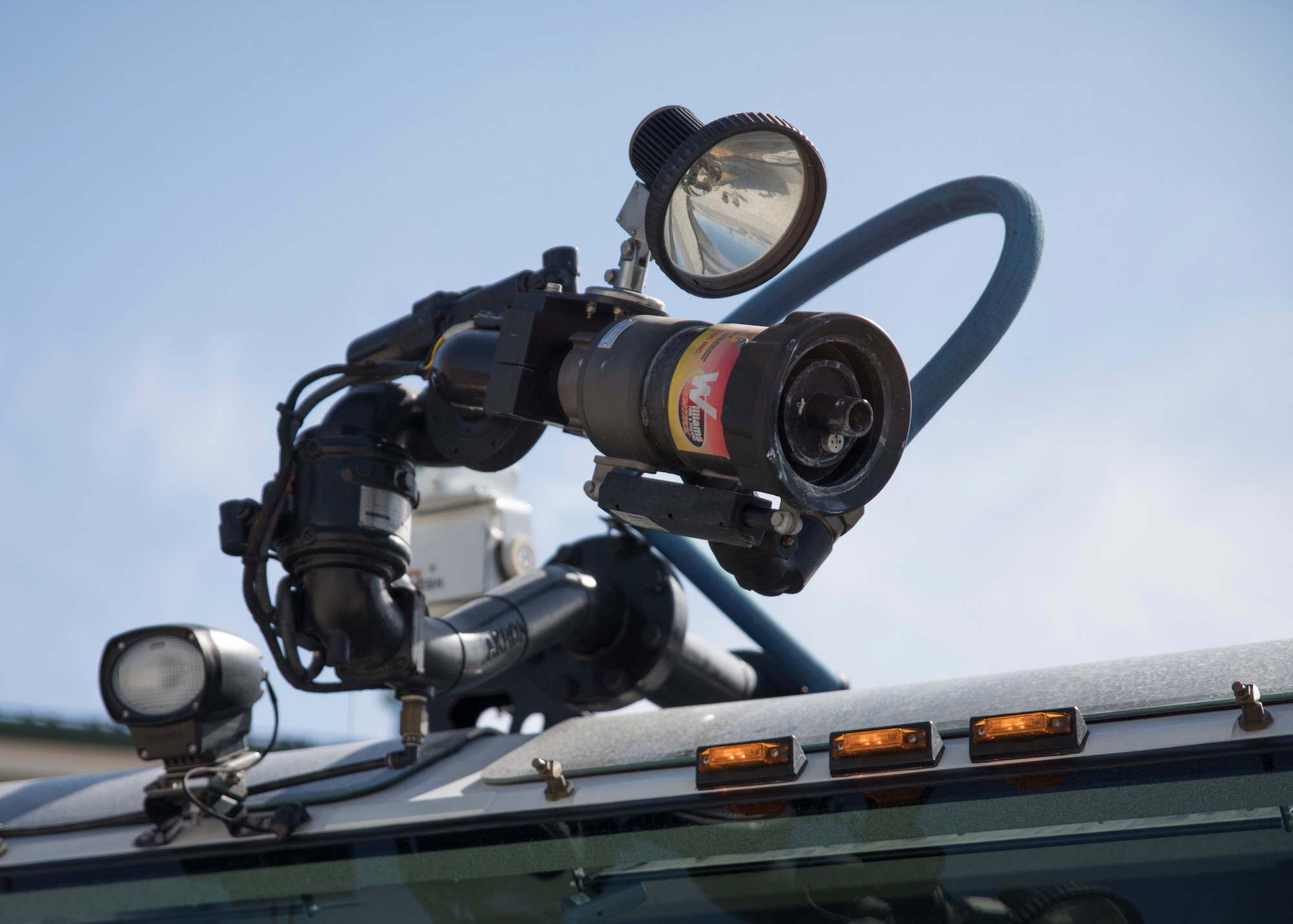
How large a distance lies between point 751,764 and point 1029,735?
1.43ft

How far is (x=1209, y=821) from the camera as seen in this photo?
171 cm

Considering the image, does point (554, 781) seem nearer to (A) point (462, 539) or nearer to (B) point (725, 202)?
(B) point (725, 202)

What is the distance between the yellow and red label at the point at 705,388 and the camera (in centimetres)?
149

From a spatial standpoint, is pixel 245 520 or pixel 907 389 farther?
pixel 245 520

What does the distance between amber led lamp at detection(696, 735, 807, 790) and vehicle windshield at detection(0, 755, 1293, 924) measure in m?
0.03

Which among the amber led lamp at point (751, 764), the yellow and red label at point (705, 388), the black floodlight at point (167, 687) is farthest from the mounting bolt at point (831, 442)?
the black floodlight at point (167, 687)

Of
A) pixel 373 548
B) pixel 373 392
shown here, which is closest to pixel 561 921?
pixel 373 548

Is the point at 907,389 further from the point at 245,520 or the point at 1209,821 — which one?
the point at 245,520

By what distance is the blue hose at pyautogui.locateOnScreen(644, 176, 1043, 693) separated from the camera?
2268mm

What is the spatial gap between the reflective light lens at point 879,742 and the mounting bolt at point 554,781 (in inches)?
18.7

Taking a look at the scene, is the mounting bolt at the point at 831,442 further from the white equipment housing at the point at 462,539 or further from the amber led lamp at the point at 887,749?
the white equipment housing at the point at 462,539

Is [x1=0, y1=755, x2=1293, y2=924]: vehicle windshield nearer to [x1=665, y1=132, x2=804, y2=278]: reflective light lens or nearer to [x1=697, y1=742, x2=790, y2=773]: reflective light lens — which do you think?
[x1=697, y1=742, x2=790, y2=773]: reflective light lens

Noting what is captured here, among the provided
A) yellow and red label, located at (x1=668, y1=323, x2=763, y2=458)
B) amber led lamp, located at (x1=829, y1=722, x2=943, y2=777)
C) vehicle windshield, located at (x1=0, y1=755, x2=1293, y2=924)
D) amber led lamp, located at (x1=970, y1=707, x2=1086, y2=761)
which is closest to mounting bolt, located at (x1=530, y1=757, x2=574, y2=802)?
vehicle windshield, located at (x1=0, y1=755, x2=1293, y2=924)

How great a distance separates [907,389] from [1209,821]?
75cm
